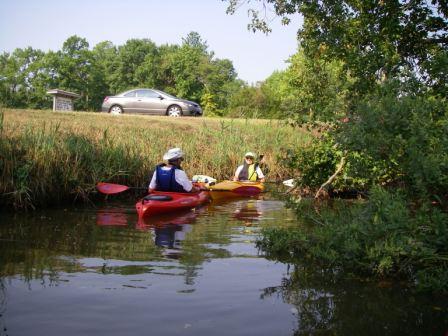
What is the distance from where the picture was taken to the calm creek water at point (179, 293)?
15.4ft

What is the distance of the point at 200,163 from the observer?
15430 millimetres

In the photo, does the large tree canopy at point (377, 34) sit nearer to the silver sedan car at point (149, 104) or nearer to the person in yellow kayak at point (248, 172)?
the person in yellow kayak at point (248, 172)

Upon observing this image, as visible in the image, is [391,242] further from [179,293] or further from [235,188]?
[235,188]

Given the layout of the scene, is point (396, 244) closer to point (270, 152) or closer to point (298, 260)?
point (298, 260)

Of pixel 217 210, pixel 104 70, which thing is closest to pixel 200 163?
pixel 217 210

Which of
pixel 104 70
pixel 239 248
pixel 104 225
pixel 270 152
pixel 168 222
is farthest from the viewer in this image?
pixel 104 70

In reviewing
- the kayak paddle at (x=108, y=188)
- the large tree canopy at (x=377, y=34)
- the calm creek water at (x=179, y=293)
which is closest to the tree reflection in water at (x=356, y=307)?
the calm creek water at (x=179, y=293)

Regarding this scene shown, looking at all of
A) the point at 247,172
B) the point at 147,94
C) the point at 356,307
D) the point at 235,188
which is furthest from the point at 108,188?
the point at 147,94

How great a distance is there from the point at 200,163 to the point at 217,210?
134 inches

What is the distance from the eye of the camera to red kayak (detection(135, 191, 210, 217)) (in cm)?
1048

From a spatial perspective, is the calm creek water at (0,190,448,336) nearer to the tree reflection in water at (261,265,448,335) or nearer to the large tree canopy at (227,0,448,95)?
the tree reflection in water at (261,265,448,335)

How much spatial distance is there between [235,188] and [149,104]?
38.4 feet

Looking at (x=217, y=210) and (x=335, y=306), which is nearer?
(x=335, y=306)

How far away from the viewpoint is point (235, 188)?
13703mm
